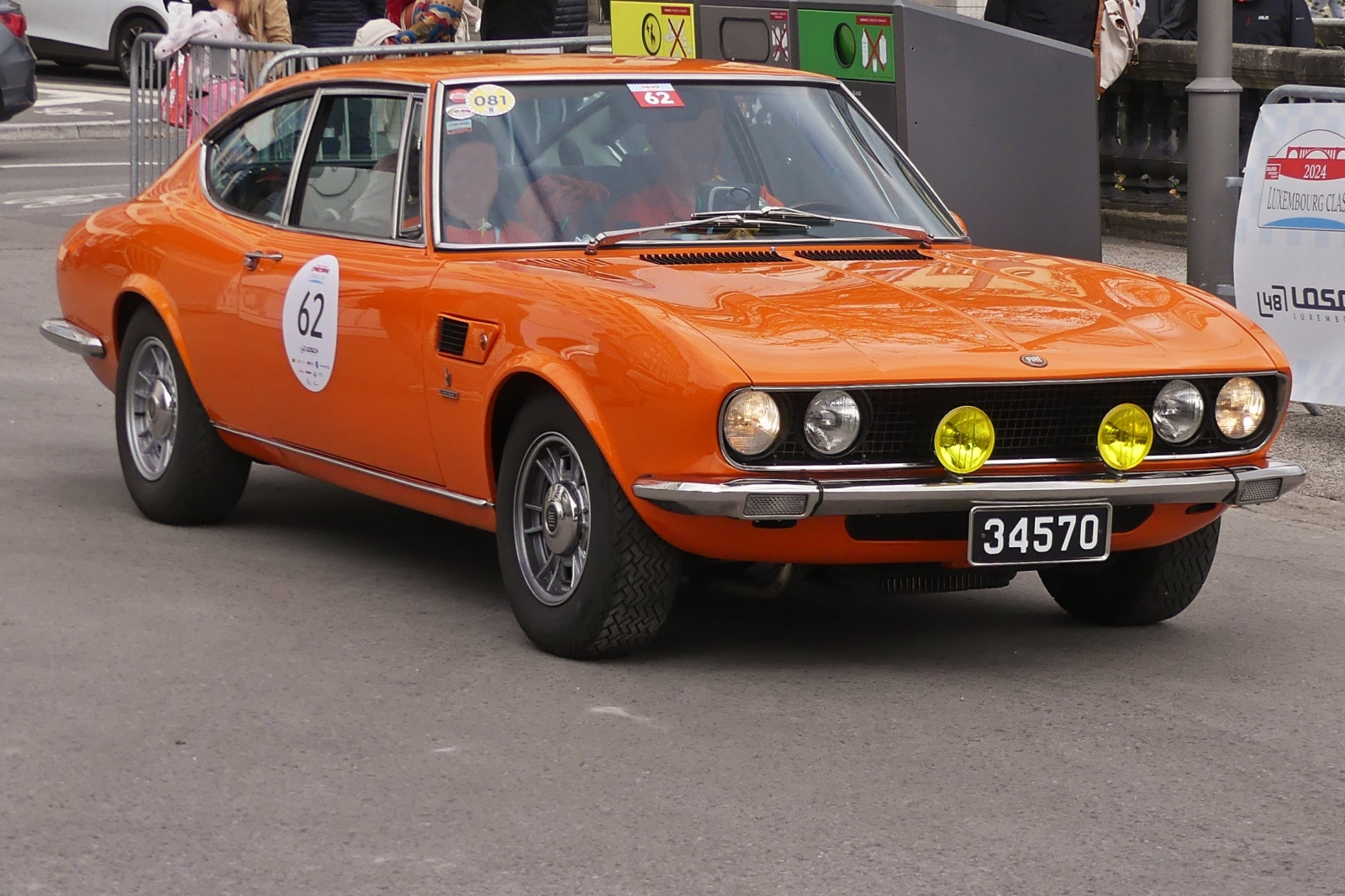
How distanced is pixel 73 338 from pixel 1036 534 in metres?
4.02

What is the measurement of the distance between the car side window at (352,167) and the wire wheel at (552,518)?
3.64 feet

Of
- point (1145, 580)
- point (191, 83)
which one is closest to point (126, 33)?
point (191, 83)

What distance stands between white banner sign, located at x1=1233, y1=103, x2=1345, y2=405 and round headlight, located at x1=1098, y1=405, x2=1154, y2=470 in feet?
13.4

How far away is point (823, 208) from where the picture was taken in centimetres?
657

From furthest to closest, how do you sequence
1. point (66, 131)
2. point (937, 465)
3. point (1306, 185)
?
point (66, 131)
point (1306, 185)
point (937, 465)

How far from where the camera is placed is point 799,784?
470cm

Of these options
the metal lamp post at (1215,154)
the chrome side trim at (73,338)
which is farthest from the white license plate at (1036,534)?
the metal lamp post at (1215,154)

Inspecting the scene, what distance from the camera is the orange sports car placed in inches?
208

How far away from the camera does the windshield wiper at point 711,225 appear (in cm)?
620

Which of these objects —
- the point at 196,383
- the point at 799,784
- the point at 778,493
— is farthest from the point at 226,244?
the point at 799,784

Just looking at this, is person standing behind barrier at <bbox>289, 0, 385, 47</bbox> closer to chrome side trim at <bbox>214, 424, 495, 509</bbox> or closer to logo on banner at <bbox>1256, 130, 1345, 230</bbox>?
logo on banner at <bbox>1256, 130, 1345, 230</bbox>

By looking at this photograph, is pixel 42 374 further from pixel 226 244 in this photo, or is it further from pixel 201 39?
pixel 226 244

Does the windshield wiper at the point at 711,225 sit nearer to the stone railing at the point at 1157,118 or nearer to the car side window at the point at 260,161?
the car side window at the point at 260,161

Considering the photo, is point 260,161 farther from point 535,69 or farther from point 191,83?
point 191,83
